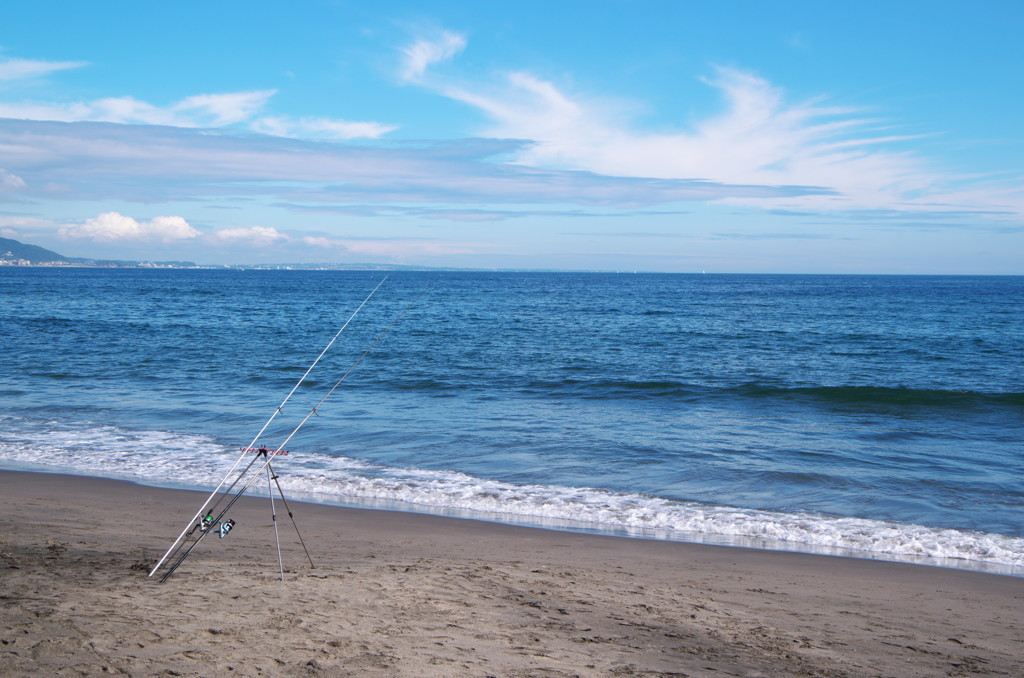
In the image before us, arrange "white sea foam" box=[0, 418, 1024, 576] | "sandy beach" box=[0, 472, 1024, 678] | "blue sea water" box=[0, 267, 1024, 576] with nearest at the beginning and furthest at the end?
"sandy beach" box=[0, 472, 1024, 678] < "white sea foam" box=[0, 418, 1024, 576] < "blue sea water" box=[0, 267, 1024, 576]

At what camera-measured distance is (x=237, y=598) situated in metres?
4.98

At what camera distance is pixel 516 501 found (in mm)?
8984

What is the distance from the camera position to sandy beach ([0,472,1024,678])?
4.16 metres

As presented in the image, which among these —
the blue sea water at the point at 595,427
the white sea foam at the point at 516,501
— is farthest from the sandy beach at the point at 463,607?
the blue sea water at the point at 595,427

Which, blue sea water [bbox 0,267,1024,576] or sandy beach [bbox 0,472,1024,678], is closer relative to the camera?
sandy beach [bbox 0,472,1024,678]

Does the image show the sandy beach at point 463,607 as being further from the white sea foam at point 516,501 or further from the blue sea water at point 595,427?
the blue sea water at point 595,427

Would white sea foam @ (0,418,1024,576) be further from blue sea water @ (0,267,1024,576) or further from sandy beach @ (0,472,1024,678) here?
sandy beach @ (0,472,1024,678)

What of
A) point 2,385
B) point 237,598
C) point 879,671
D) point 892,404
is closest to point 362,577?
point 237,598

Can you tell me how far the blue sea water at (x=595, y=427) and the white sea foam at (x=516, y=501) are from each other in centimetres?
4

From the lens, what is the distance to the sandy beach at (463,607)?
13.6 feet

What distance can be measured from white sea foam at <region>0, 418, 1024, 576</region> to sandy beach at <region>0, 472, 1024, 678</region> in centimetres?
58

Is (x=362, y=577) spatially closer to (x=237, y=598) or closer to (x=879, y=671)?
(x=237, y=598)

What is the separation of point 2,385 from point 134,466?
399 inches

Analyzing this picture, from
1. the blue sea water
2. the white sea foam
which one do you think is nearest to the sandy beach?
the white sea foam
